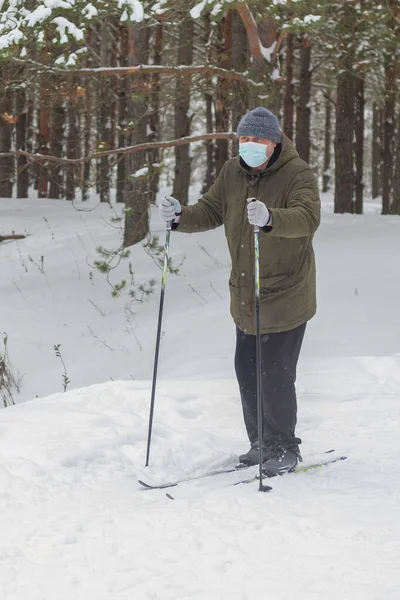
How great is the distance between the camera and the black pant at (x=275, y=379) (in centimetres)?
454

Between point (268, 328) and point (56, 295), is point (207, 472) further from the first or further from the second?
point (56, 295)

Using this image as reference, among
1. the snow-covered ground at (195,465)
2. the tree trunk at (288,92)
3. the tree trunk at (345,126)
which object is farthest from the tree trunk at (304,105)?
the snow-covered ground at (195,465)

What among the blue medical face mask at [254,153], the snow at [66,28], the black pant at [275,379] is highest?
the snow at [66,28]

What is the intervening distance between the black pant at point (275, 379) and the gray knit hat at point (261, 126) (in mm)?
1097

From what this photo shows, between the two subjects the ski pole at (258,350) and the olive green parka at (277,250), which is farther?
the olive green parka at (277,250)

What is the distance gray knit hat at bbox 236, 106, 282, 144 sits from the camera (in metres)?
4.42

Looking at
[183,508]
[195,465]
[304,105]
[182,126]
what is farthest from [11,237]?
[183,508]

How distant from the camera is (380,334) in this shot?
8469mm

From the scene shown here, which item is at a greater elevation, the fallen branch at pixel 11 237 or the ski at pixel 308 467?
the ski at pixel 308 467

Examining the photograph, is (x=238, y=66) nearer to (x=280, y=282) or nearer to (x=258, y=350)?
(x=280, y=282)

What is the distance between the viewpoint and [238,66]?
457 inches

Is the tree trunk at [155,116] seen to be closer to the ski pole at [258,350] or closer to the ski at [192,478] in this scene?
the ski pole at [258,350]

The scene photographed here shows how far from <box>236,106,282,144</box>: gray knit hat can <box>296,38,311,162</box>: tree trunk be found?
14.9m

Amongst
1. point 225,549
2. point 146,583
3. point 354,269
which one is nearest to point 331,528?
point 225,549
